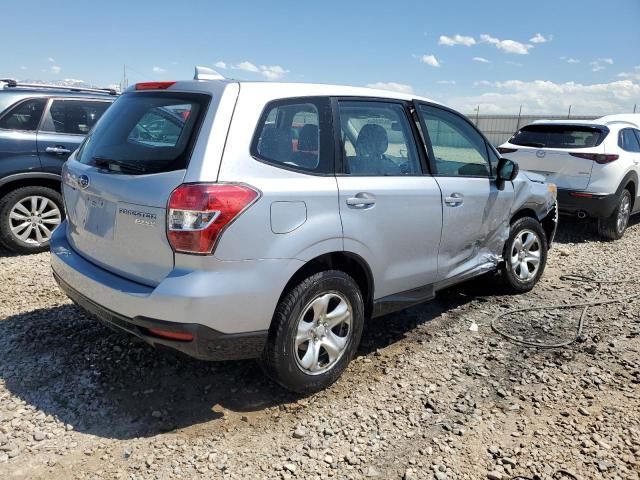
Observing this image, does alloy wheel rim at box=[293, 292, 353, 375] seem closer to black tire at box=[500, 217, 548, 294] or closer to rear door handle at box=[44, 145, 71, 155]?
black tire at box=[500, 217, 548, 294]

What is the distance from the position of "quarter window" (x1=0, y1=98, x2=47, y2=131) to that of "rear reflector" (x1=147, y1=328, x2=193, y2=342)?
4.09 m

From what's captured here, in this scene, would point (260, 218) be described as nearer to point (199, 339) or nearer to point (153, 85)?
point (199, 339)

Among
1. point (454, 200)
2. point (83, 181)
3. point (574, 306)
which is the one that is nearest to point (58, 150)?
point (83, 181)

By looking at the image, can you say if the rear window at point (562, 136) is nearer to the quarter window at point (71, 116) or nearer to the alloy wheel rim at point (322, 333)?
the alloy wheel rim at point (322, 333)

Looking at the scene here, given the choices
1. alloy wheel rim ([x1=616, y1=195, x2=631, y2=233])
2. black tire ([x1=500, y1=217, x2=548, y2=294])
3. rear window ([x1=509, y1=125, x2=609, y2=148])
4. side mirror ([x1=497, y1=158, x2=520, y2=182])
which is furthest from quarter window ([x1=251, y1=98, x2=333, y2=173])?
alloy wheel rim ([x1=616, y1=195, x2=631, y2=233])

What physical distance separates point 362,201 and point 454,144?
1426mm

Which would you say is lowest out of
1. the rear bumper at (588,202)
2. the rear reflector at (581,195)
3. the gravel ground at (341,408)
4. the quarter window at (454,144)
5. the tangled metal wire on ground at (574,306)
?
the gravel ground at (341,408)

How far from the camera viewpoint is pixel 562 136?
7473 millimetres

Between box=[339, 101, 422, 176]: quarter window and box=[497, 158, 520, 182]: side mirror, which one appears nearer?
box=[339, 101, 422, 176]: quarter window

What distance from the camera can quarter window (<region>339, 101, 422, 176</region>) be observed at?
10.7 ft

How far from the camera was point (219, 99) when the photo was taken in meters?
Answer: 2.74

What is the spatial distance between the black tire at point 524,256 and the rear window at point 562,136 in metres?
2.87

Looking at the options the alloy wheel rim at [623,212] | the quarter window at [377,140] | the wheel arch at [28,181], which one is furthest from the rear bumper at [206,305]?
the alloy wheel rim at [623,212]

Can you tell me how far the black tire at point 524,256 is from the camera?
4.75m
